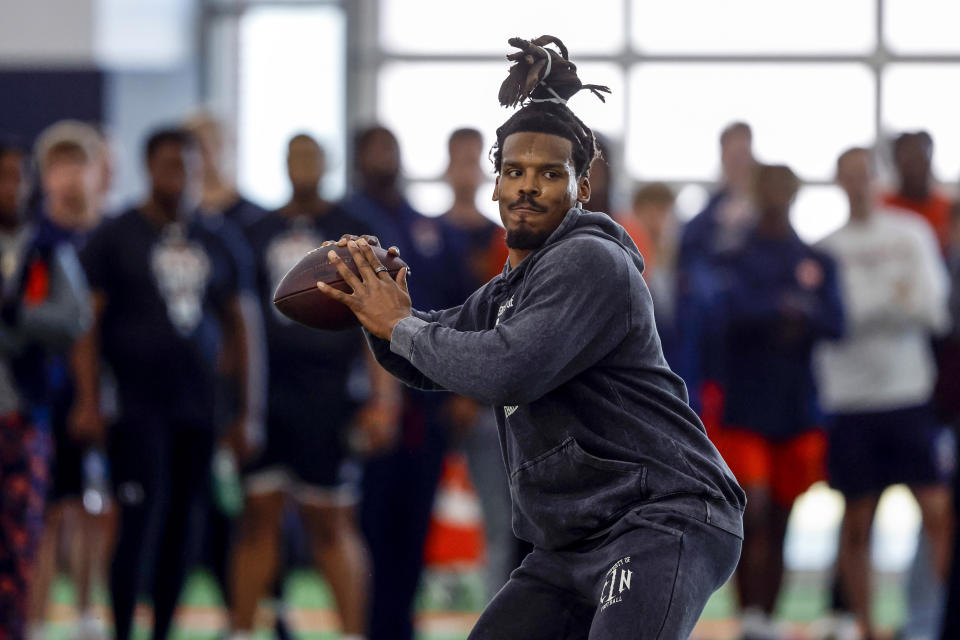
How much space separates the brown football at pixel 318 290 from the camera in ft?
10.2

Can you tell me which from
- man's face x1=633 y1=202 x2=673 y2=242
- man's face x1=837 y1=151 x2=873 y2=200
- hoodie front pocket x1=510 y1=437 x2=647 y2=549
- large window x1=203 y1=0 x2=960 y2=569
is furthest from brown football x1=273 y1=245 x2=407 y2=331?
Result: large window x1=203 y1=0 x2=960 y2=569

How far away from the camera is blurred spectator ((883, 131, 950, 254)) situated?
627 centimetres

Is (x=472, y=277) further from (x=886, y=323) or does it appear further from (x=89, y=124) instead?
(x=89, y=124)

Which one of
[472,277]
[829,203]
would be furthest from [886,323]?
[829,203]

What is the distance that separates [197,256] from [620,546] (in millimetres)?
2938

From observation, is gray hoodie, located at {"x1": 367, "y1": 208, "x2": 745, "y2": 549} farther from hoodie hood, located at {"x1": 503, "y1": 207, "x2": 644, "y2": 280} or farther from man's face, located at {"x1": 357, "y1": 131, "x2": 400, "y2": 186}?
man's face, located at {"x1": 357, "y1": 131, "x2": 400, "y2": 186}

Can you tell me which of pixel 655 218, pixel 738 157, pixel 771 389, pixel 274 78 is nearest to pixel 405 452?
pixel 771 389

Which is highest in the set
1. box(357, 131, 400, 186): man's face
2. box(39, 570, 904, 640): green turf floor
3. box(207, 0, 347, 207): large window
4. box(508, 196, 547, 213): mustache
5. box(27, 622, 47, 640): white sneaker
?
box(207, 0, 347, 207): large window

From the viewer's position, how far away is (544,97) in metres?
3.01

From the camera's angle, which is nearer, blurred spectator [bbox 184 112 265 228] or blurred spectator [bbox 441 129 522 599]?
blurred spectator [bbox 441 129 522 599]

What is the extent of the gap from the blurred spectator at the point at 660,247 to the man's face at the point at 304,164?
4.62ft

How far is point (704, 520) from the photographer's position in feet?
9.26

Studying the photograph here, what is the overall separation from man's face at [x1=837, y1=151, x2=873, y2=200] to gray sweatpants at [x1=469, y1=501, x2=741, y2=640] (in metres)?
3.37

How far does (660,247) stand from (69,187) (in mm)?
2640
